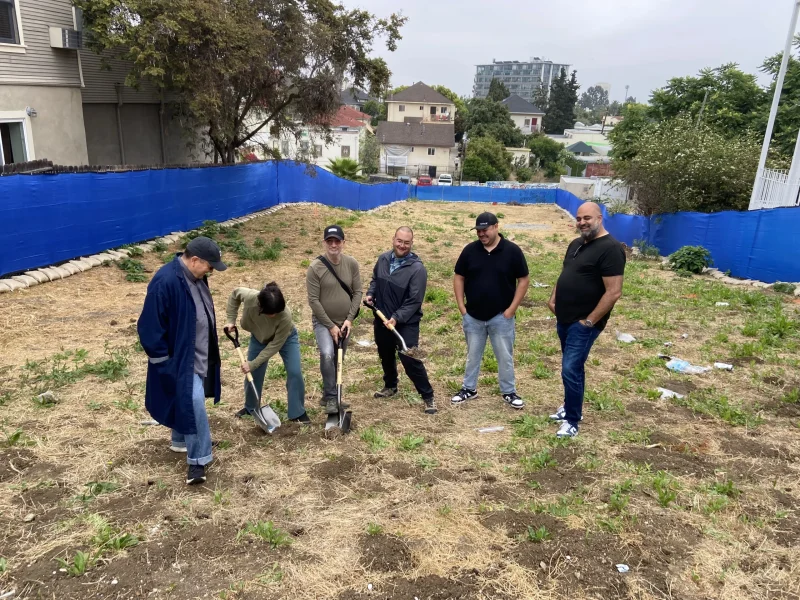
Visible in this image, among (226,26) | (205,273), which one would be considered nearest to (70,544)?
(205,273)

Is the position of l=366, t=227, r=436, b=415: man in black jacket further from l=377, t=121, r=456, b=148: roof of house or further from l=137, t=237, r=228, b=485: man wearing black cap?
l=377, t=121, r=456, b=148: roof of house

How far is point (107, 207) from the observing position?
10906 mm

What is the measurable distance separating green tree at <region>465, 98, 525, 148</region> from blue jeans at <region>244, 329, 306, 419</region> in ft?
203

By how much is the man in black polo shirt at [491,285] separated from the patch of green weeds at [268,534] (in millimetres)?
2496

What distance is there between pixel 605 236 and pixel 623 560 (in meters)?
2.33

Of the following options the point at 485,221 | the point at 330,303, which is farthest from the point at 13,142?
the point at 485,221

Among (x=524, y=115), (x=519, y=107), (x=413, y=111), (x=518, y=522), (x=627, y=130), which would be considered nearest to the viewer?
(x=518, y=522)

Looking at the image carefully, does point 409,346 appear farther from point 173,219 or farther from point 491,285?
point 173,219

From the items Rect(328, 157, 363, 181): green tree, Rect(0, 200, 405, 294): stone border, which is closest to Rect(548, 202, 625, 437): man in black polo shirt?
Rect(0, 200, 405, 294): stone border

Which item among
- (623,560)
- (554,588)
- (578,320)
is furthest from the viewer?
(578,320)

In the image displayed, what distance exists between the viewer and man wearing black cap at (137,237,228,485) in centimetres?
360

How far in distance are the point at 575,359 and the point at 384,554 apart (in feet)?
7.17

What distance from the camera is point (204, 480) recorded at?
395 centimetres

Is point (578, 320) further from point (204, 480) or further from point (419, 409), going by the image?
point (204, 480)
